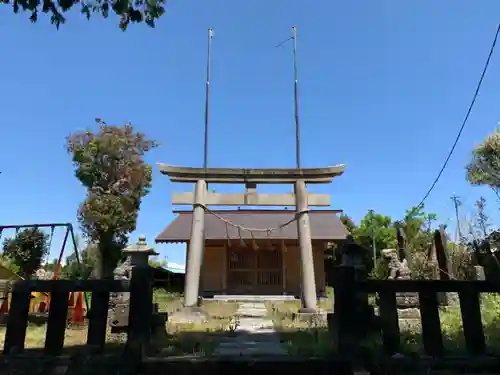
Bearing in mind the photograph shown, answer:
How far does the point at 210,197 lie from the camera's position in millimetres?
10352

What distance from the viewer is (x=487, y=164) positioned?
1585 centimetres

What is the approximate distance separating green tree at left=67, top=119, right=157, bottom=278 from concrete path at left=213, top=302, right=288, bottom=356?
14.6 meters

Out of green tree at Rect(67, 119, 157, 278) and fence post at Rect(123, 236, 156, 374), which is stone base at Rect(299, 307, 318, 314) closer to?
fence post at Rect(123, 236, 156, 374)

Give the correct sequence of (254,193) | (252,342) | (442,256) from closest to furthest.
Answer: (252,342) → (442,256) → (254,193)

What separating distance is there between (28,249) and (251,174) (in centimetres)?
867

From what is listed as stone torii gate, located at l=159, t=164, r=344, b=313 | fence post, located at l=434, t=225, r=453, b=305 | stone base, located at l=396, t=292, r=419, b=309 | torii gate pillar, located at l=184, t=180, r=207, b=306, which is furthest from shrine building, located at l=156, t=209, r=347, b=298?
stone base, located at l=396, t=292, r=419, b=309

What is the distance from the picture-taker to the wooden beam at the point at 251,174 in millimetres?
10094

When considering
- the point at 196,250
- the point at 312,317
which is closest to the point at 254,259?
the point at 196,250

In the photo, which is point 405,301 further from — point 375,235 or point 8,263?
point 375,235

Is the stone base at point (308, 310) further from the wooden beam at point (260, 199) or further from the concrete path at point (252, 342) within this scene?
the wooden beam at point (260, 199)

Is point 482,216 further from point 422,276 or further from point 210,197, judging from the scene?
point 210,197

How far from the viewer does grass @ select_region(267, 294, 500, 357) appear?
4.19m

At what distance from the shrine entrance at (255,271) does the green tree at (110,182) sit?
25.7 ft

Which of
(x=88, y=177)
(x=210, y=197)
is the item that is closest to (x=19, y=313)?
(x=210, y=197)
